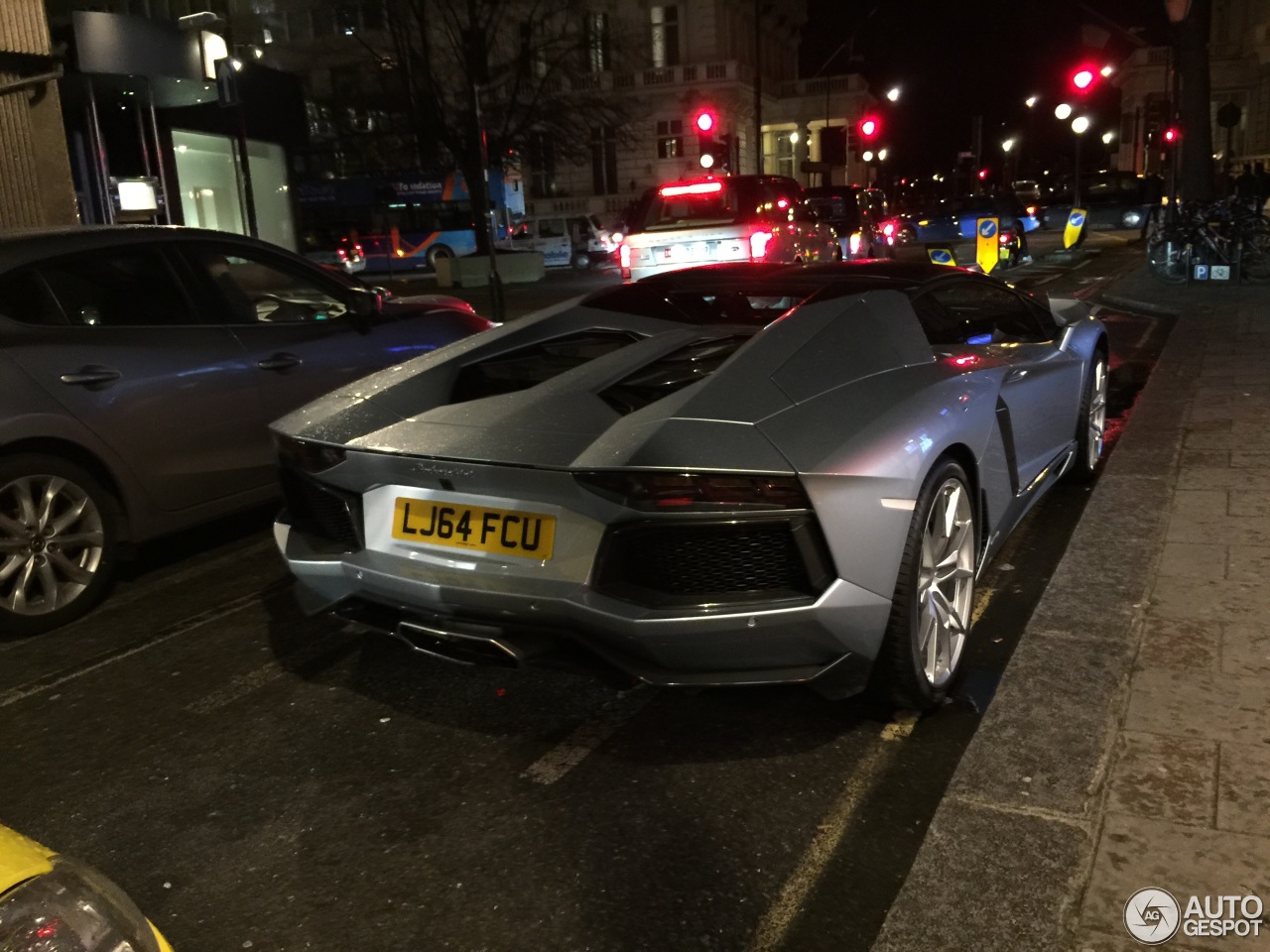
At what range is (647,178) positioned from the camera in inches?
2234

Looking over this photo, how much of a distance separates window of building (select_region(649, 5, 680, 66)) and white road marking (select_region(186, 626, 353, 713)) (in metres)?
56.1

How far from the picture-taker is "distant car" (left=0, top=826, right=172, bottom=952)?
142cm

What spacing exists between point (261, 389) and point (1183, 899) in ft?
14.3

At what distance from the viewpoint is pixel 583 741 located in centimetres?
344

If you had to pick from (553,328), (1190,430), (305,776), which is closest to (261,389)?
(553,328)

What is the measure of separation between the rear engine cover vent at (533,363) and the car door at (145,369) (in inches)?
68.7

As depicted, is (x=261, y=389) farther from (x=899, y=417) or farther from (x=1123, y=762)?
(x=1123, y=762)

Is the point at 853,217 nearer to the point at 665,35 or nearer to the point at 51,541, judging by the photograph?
the point at 51,541

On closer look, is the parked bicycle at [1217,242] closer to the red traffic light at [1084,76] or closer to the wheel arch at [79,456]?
the red traffic light at [1084,76]

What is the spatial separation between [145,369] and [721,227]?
1047 centimetres

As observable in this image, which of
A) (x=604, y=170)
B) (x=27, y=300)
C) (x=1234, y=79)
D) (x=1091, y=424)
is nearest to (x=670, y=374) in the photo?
(x=27, y=300)

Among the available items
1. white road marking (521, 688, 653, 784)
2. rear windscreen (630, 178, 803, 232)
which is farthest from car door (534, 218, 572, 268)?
white road marking (521, 688, 653, 784)

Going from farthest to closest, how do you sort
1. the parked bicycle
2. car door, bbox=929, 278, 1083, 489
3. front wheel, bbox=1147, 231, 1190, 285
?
front wheel, bbox=1147, 231, 1190, 285
the parked bicycle
car door, bbox=929, 278, 1083, 489

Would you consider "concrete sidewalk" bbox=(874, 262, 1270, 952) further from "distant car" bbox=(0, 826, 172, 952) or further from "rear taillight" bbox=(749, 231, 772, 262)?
"rear taillight" bbox=(749, 231, 772, 262)
